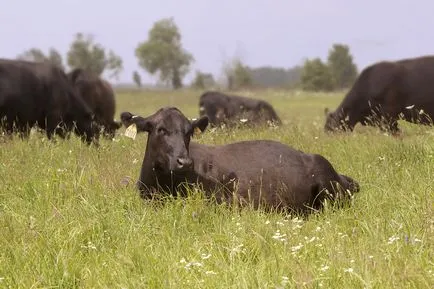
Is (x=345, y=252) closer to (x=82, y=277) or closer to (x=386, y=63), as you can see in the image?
(x=82, y=277)

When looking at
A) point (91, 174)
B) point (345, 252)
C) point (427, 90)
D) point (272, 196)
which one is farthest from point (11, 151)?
point (427, 90)

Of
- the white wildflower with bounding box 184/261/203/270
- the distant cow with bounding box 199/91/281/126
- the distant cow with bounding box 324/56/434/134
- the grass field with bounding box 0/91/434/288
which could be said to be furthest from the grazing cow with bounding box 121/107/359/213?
the distant cow with bounding box 199/91/281/126

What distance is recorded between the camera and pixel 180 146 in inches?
244

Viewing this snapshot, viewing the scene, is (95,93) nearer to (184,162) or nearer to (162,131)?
(162,131)

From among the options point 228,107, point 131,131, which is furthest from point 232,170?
point 228,107

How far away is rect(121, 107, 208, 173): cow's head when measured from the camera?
6086 mm

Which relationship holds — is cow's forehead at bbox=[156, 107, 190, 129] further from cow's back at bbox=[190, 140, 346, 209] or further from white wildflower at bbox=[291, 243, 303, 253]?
white wildflower at bbox=[291, 243, 303, 253]

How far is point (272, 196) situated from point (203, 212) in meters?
1.25

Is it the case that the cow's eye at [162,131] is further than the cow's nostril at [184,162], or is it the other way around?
the cow's eye at [162,131]

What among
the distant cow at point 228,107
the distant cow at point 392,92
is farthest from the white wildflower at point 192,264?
the distant cow at point 228,107

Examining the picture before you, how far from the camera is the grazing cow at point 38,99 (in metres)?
12.3

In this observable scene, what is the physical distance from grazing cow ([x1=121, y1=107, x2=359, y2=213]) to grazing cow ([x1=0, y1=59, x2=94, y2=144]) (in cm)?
572

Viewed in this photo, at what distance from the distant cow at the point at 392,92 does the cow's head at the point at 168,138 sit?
7.16m

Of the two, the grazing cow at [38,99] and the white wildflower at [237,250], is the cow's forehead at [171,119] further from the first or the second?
the grazing cow at [38,99]
